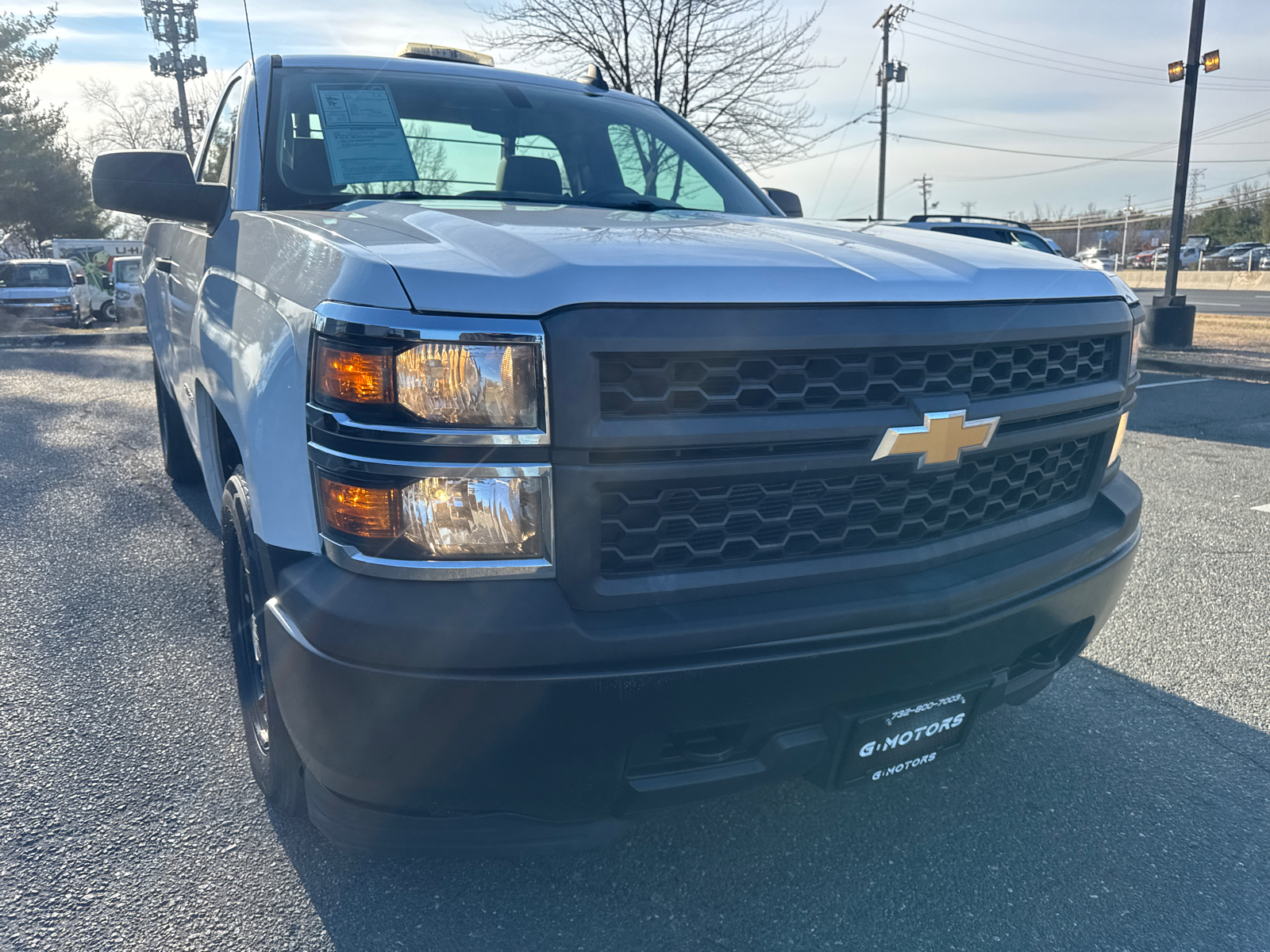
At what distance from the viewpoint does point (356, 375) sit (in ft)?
4.99

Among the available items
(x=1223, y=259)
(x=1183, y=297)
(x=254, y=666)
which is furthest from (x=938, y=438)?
(x=1223, y=259)

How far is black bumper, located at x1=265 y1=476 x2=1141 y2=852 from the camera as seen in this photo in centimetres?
151

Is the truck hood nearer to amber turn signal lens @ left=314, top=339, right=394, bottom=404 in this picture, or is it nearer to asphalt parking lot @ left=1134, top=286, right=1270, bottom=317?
amber turn signal lens @ left=314, top=339, right=394, bottom=404

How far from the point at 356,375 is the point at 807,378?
0.78 m

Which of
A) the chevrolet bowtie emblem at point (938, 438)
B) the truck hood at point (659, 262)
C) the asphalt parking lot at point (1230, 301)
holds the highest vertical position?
the truck hood at point (659, 262)

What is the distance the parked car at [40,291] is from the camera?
2150 cm

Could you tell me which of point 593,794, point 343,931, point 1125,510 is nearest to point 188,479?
point 343,931

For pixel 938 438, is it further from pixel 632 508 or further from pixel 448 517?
pixel 448 517

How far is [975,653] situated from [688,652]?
68cm

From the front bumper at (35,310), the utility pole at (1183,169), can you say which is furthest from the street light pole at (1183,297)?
the front bumper at (35,310)

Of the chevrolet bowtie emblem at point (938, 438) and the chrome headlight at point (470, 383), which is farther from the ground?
the chrome headlight at point (470, 383)

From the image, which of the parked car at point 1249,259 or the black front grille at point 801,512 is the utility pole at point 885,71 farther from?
the black front grille at point 801,512

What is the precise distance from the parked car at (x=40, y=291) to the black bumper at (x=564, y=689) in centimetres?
2398

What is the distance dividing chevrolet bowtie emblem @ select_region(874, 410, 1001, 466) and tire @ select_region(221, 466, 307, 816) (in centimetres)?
124
